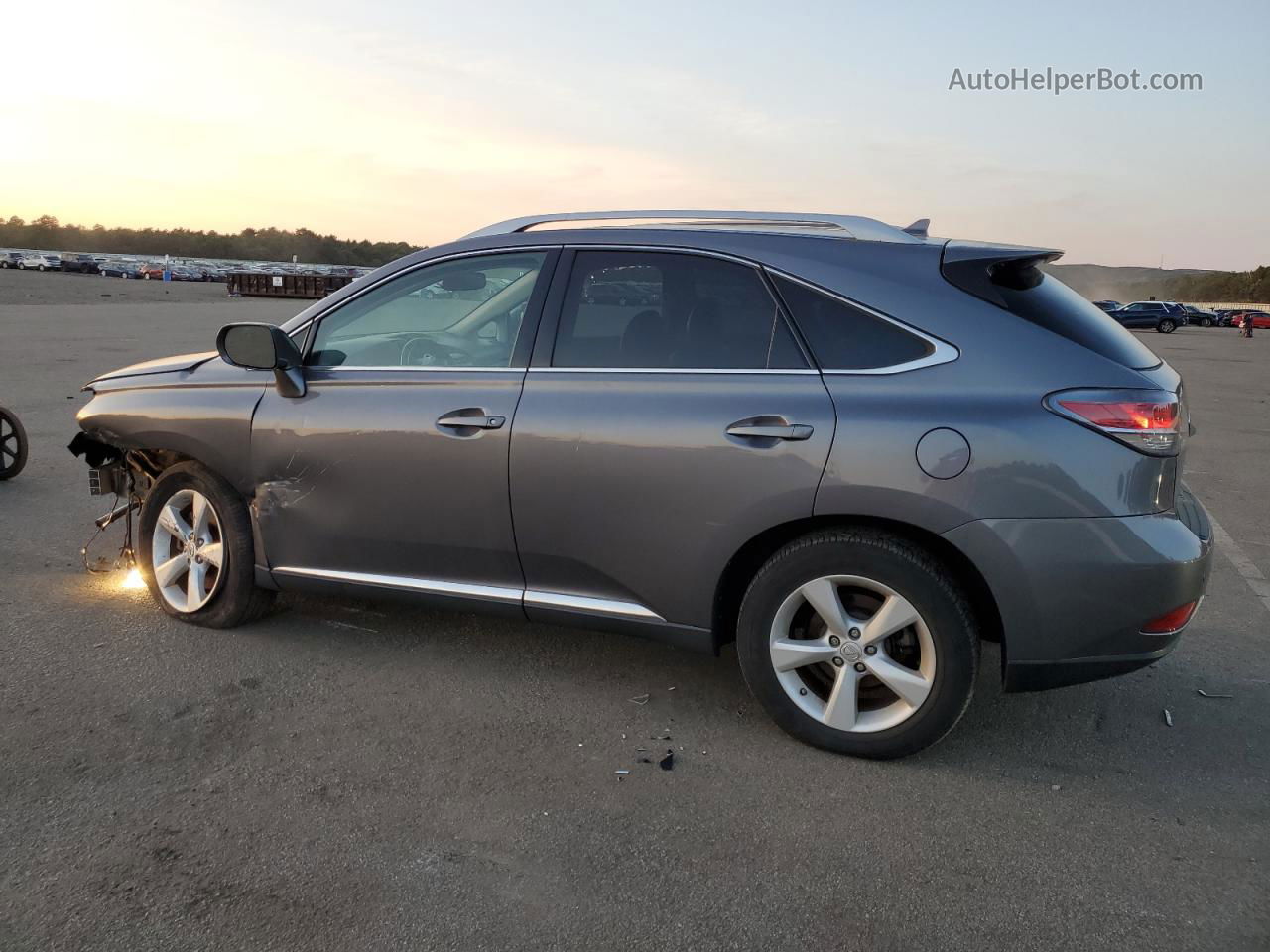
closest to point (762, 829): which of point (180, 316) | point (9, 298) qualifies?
point (180, 316)

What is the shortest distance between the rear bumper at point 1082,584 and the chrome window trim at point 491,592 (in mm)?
1202

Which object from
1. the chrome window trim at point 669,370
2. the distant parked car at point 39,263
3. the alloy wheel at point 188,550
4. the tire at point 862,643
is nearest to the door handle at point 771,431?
the chrome window trim at point 669,370

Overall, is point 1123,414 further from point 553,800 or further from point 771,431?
point 553,800

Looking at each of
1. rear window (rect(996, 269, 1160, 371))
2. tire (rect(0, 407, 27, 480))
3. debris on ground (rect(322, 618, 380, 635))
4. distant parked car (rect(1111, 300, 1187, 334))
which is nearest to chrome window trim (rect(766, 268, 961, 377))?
rear window (rect(996, 269, 1160, 371))

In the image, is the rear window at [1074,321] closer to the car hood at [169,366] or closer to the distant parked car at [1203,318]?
the car hood at [169,366]

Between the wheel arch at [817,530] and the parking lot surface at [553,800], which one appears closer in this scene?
the parking lot surface at [553,800]

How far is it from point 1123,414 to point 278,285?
184 ft

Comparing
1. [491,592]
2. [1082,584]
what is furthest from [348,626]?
[1082,584]

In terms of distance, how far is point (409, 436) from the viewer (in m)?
3.98

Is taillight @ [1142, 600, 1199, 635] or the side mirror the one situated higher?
the side mirror

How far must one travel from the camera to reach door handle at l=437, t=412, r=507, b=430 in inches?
151

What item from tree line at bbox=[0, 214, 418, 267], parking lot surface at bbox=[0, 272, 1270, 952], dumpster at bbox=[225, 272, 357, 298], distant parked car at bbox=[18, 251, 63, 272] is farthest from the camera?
tree line at bbox=[0, 214, 418, 267]

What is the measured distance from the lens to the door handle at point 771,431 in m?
3.40

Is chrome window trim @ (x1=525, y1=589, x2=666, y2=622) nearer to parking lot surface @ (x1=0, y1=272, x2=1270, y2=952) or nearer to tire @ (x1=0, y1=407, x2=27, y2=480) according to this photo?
parking lot surface @ (x1=0, y1=272, x2=1270, y2=952)
